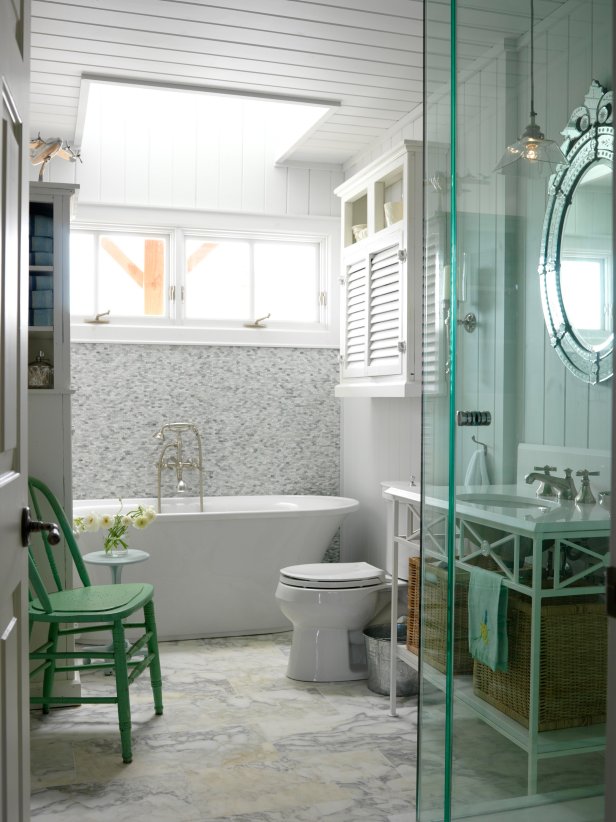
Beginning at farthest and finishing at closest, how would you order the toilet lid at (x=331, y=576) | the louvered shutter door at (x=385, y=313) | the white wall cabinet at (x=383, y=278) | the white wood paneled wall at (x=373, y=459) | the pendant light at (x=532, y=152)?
the white wood paneled wall at (x=373, y=459)
the louvered shutter door at (x=385, y=313)
the white wall cabinet at (x=383, y=278)
the toilet lid at (x=331, y=576)
the pendant light at (x=532, y=152)

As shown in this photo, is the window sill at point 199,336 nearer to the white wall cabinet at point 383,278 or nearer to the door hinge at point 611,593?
the white wall cabinet at point 383,278

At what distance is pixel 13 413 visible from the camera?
1558 millimetres

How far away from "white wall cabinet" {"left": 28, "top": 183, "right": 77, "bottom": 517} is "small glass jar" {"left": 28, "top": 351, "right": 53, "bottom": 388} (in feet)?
0.04

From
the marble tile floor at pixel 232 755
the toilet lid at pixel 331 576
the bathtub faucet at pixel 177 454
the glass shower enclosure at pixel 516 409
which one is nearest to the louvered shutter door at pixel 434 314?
the glass shower enclosure at pixel 516 409

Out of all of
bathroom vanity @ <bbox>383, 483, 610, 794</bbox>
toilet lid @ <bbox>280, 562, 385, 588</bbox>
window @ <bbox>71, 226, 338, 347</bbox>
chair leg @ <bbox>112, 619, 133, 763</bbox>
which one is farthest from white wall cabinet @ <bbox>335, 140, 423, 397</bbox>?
bathroom vanity @ <bbox>383, 483, 610, 794</bbox>

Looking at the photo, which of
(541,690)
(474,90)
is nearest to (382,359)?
(474,90)

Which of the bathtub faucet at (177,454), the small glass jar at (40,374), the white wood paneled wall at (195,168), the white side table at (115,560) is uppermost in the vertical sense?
the white wood paneled wall at (195,168)

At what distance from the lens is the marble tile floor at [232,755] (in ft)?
8.48

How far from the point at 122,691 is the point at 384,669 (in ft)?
3.86

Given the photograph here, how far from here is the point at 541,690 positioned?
1.36 metres

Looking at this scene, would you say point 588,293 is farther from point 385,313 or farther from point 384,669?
point 385,313

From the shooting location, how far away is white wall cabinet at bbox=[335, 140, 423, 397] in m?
3.93

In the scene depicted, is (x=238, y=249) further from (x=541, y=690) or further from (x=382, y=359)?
Result: (x=541, y=690)

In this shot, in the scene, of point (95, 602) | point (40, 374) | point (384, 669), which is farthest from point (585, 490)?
point (40, 374)
